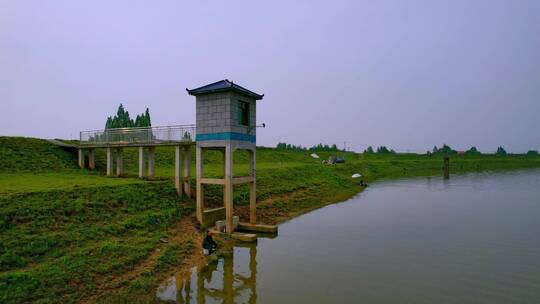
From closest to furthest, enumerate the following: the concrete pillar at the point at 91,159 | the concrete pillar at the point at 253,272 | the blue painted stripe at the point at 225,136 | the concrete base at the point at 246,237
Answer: the concrete pillar at the point at 253,272, the concrete base at the point at 246,237, the blue painted stripe at the point at 225,136, the concrete pillar at the point at 91,159

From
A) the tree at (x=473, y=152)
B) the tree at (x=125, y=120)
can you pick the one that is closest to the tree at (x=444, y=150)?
the tree at (x=473, y=152)

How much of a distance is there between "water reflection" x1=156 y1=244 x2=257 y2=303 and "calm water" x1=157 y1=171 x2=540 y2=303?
4 centimetres

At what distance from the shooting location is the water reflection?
12520mm

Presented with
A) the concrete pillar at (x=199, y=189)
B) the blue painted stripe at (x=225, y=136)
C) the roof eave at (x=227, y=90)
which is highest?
the roof eave at (x=227, y=90)

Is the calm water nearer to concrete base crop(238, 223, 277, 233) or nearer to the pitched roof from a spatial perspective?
concrete base crop(238, 223, 277, 233)

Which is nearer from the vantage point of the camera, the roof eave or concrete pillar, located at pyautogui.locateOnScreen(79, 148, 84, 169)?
the roof eave

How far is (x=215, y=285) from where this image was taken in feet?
45.2

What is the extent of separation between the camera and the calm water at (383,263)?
12.8 metres

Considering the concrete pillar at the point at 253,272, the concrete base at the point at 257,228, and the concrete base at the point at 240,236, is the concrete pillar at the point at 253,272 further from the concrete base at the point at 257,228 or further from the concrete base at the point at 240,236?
the concrete base at the point at 257,228

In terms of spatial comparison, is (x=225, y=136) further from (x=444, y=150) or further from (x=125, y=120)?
(x=444, y=150)

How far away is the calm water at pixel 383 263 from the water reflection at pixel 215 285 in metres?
0.04

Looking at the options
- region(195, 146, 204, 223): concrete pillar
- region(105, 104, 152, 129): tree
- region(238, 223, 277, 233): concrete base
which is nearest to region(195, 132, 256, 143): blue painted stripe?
region(195, 146, 204, 223): concrete pillar

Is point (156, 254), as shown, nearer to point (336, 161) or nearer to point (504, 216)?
point (504, 216)

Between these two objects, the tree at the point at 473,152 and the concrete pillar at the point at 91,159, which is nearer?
the concrete pillar at the point at 91,159
